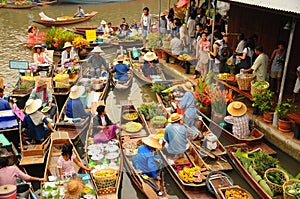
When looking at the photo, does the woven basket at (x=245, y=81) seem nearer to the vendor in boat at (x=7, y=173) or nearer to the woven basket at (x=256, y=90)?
the woven basket at (x=256, y=90)

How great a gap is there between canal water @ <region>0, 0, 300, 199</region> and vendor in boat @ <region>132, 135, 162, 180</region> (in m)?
0.61

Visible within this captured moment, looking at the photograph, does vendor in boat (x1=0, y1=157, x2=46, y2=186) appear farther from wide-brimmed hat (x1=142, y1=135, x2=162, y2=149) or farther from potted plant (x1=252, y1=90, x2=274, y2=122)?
potted plant (x1=252, y1=90, x2=274, y2=122)

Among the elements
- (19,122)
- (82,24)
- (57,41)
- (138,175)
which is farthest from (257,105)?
(82,24)

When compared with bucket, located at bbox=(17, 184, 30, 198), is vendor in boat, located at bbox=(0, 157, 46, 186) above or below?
above

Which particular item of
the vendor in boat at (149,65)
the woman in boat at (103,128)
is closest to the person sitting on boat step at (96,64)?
the vendor in boat at (149,65)

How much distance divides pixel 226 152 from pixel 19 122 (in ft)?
17.4

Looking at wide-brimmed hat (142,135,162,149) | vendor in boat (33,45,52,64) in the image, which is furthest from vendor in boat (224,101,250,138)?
vendor in boat (33,45,52,64)

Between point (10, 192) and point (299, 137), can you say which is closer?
point (10, 192)

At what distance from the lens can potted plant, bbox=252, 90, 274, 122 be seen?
9.09 meters

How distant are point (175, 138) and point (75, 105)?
3.17 metres

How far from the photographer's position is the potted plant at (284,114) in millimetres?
8578

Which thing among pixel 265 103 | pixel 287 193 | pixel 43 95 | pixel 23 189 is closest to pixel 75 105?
pixel 43 95

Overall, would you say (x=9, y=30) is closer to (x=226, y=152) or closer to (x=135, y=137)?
(x=135, y=137)

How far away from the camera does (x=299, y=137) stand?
27.6 ft
